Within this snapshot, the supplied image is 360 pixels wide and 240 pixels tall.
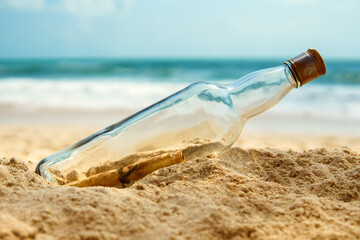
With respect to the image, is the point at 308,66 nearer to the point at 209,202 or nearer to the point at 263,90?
the point at 263,90

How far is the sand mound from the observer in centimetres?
82

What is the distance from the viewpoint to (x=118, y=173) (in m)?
1.25

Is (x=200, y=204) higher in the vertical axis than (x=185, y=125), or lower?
lower

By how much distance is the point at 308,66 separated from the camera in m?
1.28

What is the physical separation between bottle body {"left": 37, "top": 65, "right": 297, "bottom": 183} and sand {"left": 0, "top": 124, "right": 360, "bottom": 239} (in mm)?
95

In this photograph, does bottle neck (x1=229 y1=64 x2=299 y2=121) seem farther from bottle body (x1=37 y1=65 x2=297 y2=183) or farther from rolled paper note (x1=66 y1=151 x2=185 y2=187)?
rolled paper note (x1=66 y1=151 x2=185 y2=187)

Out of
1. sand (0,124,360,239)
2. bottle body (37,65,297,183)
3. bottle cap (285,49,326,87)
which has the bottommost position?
sand (0,124,360,239)

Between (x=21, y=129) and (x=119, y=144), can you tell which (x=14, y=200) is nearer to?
(x=119, y=144)

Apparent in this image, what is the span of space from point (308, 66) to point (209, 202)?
2.12 feet

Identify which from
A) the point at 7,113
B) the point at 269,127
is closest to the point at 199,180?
the point at 269,127

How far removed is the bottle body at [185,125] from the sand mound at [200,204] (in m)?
0.09

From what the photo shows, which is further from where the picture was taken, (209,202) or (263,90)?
(263,90)

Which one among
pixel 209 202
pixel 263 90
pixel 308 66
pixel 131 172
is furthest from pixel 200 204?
pixel 308 66

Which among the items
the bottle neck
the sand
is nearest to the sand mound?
the sand
